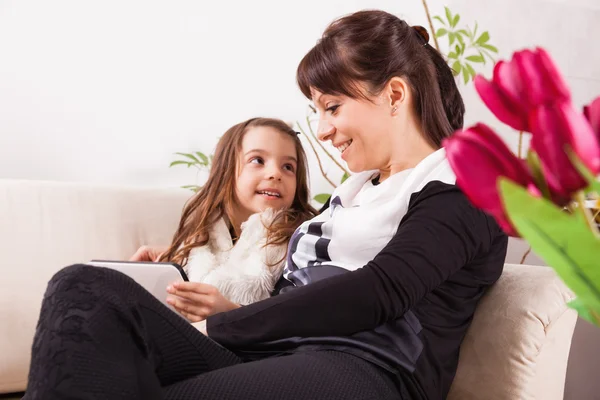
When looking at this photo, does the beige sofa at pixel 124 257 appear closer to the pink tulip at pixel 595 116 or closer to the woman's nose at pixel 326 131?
the woman's nose at pixel 326 131

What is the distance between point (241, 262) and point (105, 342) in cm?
91

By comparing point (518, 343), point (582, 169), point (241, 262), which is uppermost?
point (582, 169)

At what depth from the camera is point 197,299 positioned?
1.15 meters

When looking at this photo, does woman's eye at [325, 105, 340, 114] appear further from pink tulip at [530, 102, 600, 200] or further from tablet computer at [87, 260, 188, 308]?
pink tulip at [530, 102, 600, 200]

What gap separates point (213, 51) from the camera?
2.39 metres

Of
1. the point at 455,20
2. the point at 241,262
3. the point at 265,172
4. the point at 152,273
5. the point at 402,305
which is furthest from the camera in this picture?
the point at 455,20

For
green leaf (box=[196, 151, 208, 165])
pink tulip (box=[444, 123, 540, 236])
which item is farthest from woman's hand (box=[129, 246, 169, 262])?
pink tulip (box=[444, 123, 540, 236])

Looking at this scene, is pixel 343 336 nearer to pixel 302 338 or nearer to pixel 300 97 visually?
pixel 302 338

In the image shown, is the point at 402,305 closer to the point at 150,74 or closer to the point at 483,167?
the point at 483,167

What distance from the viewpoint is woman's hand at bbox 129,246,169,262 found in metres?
1.64

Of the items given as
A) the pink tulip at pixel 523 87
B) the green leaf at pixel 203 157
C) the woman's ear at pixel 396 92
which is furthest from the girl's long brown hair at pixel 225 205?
the pink tulip at pixel 523 87

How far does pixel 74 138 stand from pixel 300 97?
0.83 m

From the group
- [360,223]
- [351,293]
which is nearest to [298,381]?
[351,293]

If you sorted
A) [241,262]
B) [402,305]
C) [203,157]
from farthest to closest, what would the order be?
1. [203,157]
2. [241,262]
3. [402,305]
